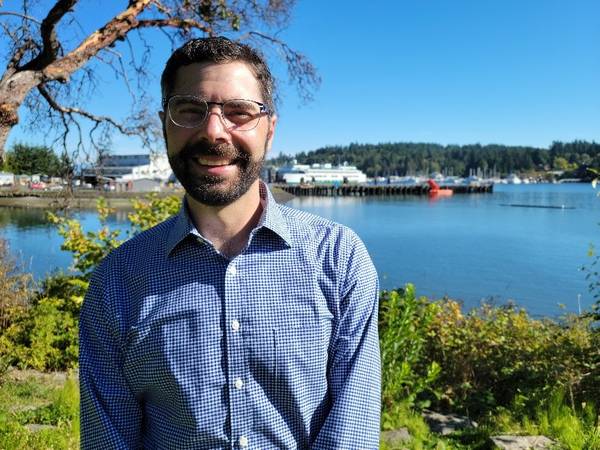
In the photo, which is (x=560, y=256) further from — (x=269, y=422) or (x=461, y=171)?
(x=461, y=171)

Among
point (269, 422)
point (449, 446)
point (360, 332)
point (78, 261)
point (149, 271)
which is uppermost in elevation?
point (149, 271)

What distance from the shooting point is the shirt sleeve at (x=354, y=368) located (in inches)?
57.1

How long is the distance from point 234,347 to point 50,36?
16.6 ft

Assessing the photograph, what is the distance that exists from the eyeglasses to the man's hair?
0.08m

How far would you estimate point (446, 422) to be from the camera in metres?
4.72

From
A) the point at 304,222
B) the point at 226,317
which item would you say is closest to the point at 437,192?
the point at 304,222

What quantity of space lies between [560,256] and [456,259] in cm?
481

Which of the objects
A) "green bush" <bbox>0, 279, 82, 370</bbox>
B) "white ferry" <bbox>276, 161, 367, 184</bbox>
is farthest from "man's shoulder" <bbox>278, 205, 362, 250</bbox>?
"white ferry" <bbox>276, 161, 367, 184</bbox>

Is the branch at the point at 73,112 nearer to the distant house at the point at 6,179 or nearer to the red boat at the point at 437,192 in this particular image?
the distant house at the point at 6,179

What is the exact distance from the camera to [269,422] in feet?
4.71

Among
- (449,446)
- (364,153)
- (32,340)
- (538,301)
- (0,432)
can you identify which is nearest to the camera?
(0,432)

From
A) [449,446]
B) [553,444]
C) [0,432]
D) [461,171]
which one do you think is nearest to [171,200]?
[0,432]

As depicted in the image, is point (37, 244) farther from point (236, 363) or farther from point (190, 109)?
point (236, 363)

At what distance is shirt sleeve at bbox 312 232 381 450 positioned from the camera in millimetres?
1451
